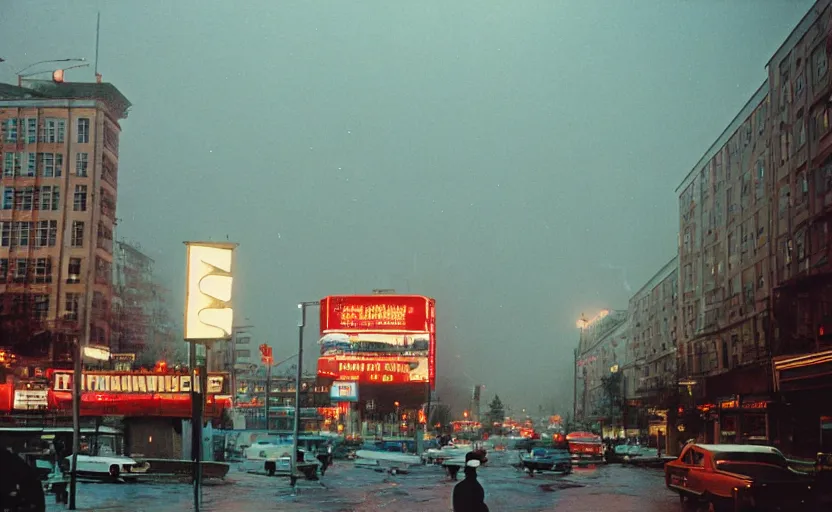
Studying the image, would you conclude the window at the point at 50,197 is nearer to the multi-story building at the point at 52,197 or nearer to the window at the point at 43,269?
the multi-story building at the point at 52,197

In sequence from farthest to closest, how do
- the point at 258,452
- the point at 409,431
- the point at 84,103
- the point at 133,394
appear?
the point at 409,431
the point at 84,103
the point at 258,452
the point at 133,394

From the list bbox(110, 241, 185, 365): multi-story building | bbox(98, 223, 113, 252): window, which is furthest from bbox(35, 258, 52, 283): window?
bbox(110, 241, 185, 365): multi-story building

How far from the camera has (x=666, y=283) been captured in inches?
3327

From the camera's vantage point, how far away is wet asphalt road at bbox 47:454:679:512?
25.2m

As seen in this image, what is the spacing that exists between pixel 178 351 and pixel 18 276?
39364 mm

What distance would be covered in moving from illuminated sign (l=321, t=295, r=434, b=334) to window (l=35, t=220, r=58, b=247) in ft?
122

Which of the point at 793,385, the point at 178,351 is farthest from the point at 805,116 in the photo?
the point at 178,351

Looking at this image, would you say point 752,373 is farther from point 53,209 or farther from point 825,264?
point 53,209

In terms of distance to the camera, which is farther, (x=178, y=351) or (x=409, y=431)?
(x=409, y=431)

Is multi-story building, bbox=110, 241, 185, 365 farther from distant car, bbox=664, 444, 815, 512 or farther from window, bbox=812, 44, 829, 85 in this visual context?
distant car, bbox=664, 444, 815, 512

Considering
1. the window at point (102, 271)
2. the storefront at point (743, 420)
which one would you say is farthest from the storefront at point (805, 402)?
the window at point (102, 271)

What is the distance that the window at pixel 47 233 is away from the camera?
84.4m

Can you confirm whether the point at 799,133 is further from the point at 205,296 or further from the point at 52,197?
the point at 52,197

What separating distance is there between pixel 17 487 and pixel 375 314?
106051 mm
